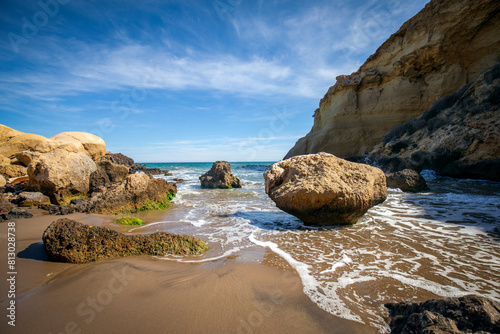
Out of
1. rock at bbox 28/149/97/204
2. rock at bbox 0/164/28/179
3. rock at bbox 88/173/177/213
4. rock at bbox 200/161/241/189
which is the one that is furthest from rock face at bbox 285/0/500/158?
rock at bbox 0/164/28/179

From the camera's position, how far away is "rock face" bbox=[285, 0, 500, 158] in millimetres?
14703

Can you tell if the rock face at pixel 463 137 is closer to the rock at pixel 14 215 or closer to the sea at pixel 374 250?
the sea at pixel 374 250

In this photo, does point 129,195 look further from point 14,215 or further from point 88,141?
point 88,141

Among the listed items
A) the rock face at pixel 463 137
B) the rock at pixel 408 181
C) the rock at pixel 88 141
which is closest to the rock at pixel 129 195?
the rock at pixel 408 181

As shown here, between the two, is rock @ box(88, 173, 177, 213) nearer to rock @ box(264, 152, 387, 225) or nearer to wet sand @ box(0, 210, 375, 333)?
wet sand @ box(0, 210, 375, 333)

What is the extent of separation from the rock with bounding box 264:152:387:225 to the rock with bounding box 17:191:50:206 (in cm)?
704

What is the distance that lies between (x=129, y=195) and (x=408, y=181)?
9.96 meters

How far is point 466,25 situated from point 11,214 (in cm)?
2464

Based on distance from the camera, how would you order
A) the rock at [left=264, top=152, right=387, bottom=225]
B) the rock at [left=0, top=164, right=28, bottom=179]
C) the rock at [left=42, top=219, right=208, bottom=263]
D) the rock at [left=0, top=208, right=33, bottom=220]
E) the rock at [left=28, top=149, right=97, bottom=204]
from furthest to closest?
the rock at [left=0, top=164, right=28, bottom=179]
the rock at [left=28, top=149, right=97, bottom=204]
the rock at [left=0, top=208, right=33, bottom=220]
the rock at [left=264, top=152, right=387, bottom=225]
the rock at [left=42, top=219, right=208, bottom=263]

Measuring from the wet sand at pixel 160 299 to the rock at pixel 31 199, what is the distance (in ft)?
16.1

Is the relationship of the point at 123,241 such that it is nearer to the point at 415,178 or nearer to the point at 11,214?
the point at 11,214

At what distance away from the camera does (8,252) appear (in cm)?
292

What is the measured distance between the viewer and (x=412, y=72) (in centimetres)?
1795

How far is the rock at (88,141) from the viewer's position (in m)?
16.9
